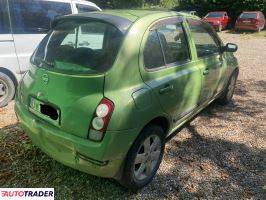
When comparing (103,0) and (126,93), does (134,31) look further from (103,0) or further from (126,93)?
(103,0)

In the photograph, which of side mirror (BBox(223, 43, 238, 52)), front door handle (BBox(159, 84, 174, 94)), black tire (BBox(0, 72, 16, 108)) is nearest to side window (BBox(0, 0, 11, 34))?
black tire (BBox(0, 72, 16, 108))

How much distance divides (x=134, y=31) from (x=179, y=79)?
2.75 ft

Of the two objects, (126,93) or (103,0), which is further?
(103,0)

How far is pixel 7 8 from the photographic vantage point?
16.5ft

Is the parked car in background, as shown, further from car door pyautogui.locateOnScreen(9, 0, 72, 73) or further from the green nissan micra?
the green nissan micra

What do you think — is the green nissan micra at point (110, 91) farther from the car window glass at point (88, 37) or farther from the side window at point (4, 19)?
the side window at point (4, 19)

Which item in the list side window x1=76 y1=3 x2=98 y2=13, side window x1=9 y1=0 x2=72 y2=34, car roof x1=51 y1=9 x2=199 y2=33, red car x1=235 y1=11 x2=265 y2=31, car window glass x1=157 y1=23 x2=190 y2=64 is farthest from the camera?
red car x1=235 y1=11 x2=265 y2=31

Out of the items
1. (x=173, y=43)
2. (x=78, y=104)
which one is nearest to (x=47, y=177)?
(x=78, y=104)

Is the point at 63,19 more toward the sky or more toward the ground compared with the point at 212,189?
more toward the sky

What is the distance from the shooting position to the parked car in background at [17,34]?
16.7 feet

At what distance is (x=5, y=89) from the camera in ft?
17.2

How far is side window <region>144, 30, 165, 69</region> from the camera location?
9.23 ft

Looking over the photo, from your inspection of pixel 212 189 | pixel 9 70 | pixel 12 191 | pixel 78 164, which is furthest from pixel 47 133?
pixel 9 70

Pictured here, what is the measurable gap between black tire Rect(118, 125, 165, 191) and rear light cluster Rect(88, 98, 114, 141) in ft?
1.38
